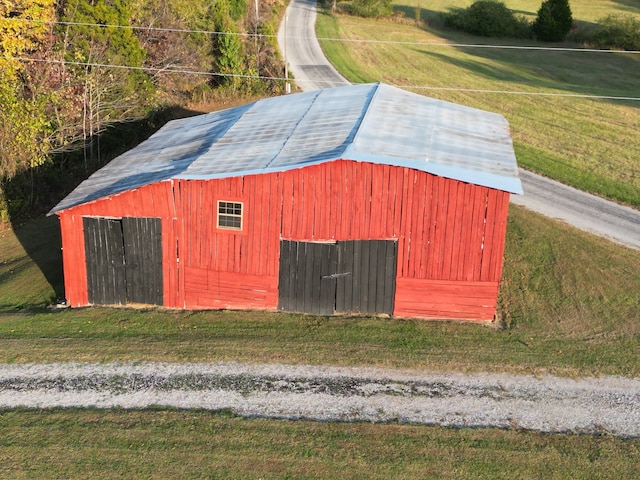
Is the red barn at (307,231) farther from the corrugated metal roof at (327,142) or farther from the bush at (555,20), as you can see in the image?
the bush at (555,20)

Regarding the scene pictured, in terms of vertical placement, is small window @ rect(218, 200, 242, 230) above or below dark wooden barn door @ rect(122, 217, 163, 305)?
above

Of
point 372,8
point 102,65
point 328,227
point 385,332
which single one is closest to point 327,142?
point 328,227

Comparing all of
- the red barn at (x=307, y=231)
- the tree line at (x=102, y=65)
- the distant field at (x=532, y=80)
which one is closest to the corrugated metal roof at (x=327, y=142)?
the red barn at (x=307, y=231)

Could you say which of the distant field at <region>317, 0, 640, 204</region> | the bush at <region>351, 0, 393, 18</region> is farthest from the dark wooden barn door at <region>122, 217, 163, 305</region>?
the bush at <region>351, 0, 393, 18</region>

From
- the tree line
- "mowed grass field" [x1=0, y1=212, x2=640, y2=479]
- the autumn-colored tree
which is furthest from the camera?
the tree line

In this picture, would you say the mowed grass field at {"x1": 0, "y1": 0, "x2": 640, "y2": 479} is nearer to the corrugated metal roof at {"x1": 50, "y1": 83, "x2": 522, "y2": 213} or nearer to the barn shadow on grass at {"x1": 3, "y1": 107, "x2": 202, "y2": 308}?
the barn shadow on grass at {"x1": 3, "y1": 107, "x2": 202, "y2": 308}

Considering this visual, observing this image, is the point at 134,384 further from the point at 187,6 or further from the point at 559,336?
the point at 187,6
